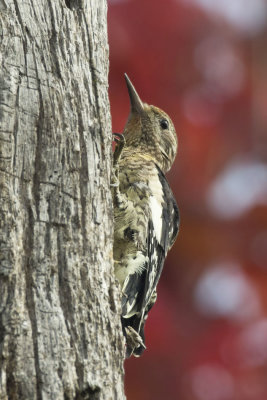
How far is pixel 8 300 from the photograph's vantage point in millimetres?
3143

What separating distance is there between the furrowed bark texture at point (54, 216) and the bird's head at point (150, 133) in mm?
2094

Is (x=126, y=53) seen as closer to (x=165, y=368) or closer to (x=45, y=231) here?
(x=165, y=368)

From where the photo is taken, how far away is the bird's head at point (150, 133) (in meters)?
5.87

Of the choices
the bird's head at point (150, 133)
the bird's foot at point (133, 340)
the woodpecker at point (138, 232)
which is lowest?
the bird's foot at point (133, 340)

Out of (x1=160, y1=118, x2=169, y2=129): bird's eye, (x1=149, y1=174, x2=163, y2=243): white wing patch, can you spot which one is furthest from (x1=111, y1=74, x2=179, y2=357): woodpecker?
(x1=160, y1=118, x2=169, y2=129): bird's eye

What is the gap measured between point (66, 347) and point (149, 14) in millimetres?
5164

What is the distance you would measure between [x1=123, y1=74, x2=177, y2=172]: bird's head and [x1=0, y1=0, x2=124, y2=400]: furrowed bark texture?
209 centimetres

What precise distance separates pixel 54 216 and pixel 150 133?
2628mm

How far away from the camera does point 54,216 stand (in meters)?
3.37

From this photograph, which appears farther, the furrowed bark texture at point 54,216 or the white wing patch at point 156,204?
the white wing patch at point 156,204

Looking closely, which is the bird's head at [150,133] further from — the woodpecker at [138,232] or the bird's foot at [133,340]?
the bird's foot at [133,340]

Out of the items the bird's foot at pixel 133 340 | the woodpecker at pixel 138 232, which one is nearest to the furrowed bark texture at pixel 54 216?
the woodpecker at pixel 138 232

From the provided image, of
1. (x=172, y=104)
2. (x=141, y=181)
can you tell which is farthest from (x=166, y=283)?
(x=141, y=181)

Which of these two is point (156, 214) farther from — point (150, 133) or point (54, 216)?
point (54, 216)
